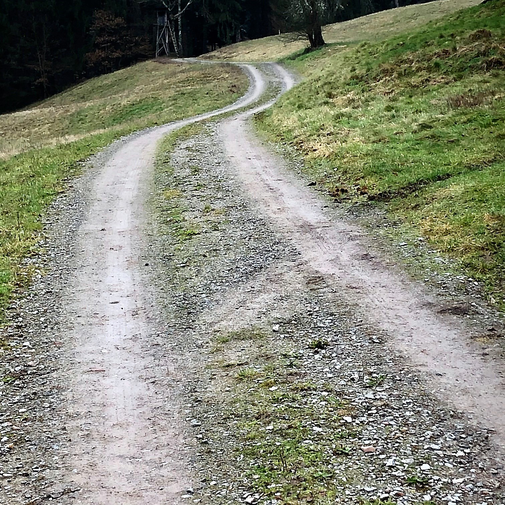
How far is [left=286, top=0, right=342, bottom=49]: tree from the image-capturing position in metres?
51.8

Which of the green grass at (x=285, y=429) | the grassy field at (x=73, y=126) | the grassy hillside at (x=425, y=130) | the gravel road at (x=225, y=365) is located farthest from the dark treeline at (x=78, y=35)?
the green grass at (x=285, y=429)

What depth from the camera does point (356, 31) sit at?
64.7m

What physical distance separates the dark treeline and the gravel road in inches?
2667

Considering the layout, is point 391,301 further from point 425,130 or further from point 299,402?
point 425,130

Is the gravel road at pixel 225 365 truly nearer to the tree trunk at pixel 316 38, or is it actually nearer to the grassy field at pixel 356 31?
the tree trunk at pixel 316 38

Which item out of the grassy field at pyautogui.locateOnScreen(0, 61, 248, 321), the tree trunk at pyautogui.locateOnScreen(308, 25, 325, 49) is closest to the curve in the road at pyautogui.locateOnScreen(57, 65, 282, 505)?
the grassy field at pyautogui.locateOnScreen(0, 61, 248, 321)

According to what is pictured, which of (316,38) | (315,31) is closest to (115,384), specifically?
(315,31)

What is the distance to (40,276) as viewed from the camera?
11.6 m

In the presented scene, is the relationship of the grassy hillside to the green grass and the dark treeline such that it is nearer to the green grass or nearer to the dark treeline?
the green grass

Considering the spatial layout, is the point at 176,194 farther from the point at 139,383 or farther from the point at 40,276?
the point at 139,383

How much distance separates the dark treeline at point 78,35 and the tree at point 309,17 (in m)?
20.1

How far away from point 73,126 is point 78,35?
4140 cm

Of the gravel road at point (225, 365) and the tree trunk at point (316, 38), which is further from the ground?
the tree trunk at point (316, 38)

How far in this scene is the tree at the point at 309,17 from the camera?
170 feet
